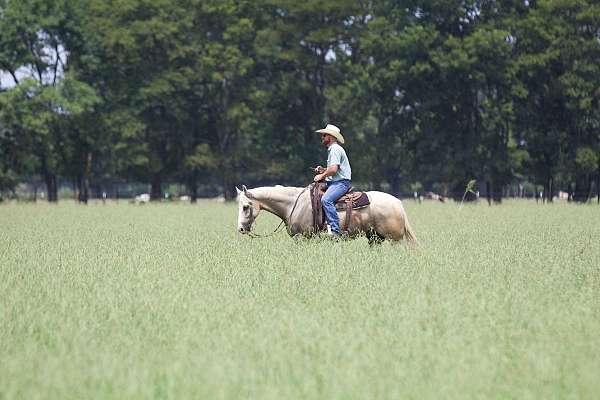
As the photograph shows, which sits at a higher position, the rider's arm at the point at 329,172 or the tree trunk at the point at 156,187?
the rider's arm at the point at 329,172

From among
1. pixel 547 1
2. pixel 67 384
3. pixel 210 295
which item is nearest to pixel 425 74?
pixel 547 1

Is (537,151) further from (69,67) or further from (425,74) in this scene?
(69,67)

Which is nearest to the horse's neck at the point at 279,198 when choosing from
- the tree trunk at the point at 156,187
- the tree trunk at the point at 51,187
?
the tree trunk at the point at 51,187

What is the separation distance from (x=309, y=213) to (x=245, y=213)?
49.1 inches

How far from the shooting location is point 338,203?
56.8 feet

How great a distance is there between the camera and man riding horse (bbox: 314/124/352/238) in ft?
55.9

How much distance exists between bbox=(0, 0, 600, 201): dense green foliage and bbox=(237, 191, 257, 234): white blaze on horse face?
40.3m

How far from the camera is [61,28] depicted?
206ft

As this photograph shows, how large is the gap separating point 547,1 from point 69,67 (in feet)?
101

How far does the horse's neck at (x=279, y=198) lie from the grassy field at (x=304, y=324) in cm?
80

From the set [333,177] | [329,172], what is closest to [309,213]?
[333,177]

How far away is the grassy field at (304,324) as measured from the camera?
7254mm

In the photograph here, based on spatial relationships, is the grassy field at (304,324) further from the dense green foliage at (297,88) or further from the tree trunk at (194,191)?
the tree trunk at (194,191)

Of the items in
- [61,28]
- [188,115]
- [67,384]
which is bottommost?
[67,384]
